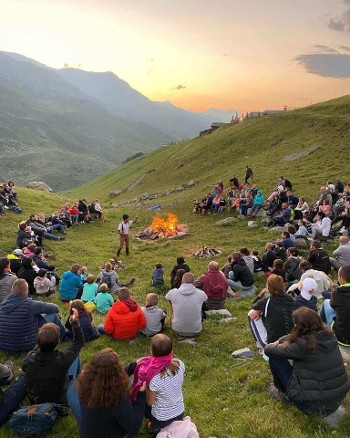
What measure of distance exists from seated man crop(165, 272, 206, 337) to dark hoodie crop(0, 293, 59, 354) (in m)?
3.49

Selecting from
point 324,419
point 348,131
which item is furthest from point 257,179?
point 324,419

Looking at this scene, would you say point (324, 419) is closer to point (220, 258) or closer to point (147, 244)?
point (220, 258)

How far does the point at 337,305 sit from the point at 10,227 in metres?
24.6

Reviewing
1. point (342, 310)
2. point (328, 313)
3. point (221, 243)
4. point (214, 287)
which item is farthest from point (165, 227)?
point (342, 310)

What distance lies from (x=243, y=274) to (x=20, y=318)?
31.6 feet

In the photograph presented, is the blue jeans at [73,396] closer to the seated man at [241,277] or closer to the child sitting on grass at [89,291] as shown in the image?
the child sitting on grass at [89,291]

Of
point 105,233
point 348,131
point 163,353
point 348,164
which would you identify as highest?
point 348,131

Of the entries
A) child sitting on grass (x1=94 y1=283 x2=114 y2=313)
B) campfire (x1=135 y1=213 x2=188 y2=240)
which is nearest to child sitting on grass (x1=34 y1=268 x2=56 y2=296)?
child sitting on grass (x1=94 y1=283 x2=114 y2=313)

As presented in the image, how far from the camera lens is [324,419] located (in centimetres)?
661

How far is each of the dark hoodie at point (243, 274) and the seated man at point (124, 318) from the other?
20.5ft

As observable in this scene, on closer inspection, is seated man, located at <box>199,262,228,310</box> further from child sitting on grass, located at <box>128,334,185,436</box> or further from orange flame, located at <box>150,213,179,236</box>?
orange flame, located at <box>150,213,179,236</box>

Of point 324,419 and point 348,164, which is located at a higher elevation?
point 348,164

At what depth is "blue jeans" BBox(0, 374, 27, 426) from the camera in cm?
703

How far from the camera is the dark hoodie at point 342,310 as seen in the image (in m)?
8.45
